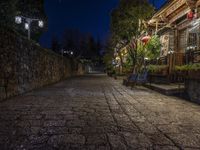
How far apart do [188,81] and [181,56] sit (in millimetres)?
3908

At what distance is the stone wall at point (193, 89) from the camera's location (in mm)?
9500

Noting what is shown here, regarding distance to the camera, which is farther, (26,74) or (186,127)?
(26,74)

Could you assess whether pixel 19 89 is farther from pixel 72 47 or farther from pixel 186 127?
pixel 72 47

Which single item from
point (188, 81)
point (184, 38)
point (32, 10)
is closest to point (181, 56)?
point (184, 38)

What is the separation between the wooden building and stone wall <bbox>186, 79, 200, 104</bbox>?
1.31 meters

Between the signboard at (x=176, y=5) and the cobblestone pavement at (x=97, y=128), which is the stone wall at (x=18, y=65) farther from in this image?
the signboard at (x=176, y=5)

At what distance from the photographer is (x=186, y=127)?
568cm

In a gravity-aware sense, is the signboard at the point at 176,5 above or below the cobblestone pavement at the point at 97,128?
above

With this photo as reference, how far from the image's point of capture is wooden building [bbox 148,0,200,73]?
13532mm

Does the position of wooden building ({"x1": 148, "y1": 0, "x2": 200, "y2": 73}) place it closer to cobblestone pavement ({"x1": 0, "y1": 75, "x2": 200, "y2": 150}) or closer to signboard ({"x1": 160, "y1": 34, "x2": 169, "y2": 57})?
signboard ({"x1": 160, "y1": 34, "x2": 169, "y2": 57})

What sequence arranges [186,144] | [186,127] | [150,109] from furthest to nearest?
[150,109], [186,127], [186,144]

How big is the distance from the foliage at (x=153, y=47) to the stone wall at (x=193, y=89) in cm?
815

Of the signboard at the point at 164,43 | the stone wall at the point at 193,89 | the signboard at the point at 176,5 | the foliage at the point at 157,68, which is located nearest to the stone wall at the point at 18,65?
the stone wall at the point at 193,89

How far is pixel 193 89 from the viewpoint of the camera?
32.7 ft
